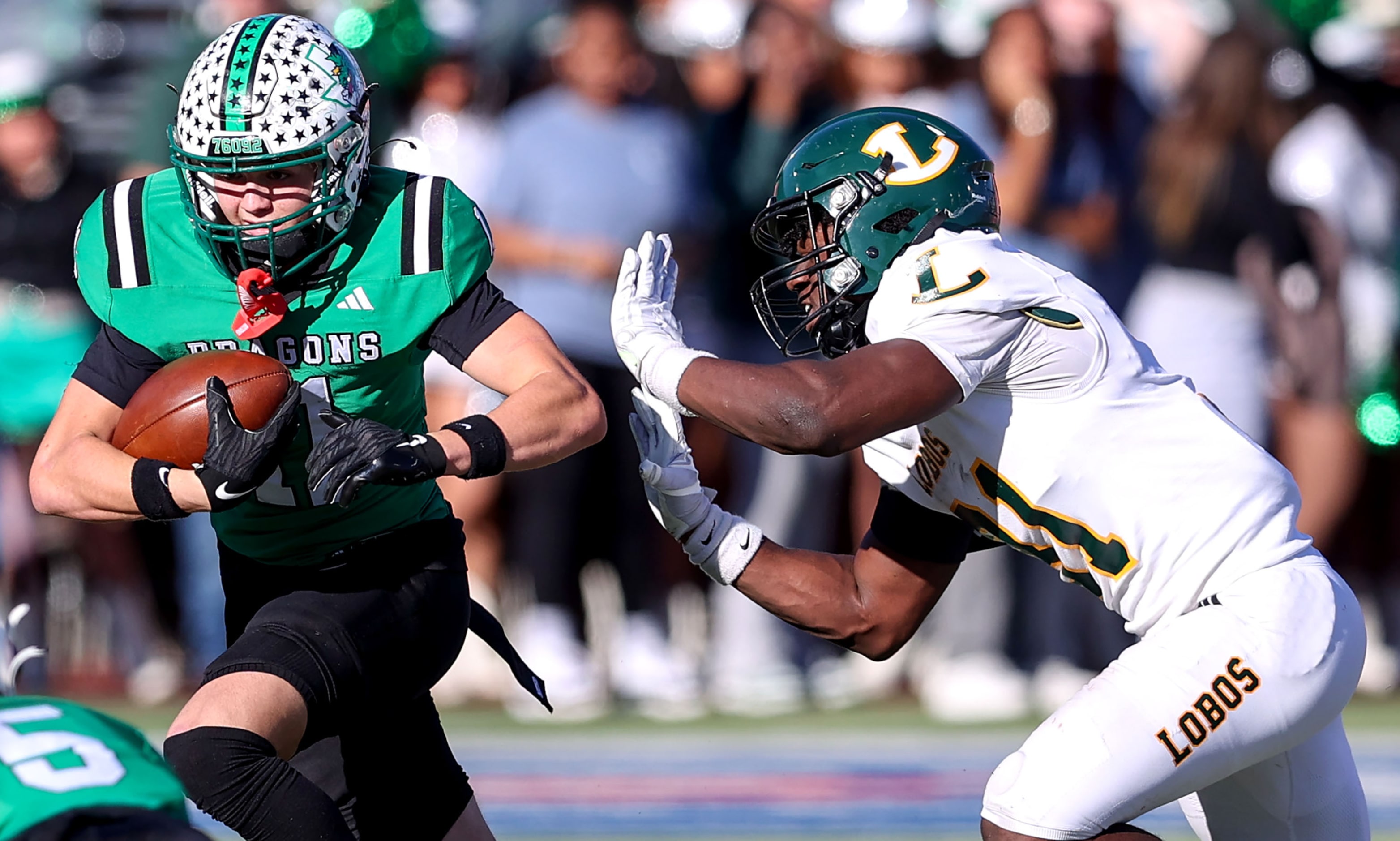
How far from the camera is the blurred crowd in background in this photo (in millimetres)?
7074

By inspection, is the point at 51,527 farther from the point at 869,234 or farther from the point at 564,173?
the point at 869,234

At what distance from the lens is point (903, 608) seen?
374 cm

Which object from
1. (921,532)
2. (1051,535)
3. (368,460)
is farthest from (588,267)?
(368,460)

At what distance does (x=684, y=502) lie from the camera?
3.62 meters

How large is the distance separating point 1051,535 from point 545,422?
2.95 feet

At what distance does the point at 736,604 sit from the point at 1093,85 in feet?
8.06

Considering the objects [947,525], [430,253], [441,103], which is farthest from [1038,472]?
[441,103]

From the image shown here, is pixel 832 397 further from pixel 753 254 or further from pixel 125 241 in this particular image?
pixel 753 254

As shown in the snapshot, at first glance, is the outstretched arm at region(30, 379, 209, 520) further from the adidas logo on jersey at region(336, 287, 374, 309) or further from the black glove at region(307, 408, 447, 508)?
the adidas logo on jersey at region(336, 287, 374, 309)

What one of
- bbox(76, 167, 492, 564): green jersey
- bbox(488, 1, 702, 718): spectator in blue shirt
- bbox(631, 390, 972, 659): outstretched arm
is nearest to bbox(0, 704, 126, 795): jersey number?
bbox(76, 167, 492, 564): green jersey

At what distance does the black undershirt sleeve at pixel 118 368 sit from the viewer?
11.1 ft

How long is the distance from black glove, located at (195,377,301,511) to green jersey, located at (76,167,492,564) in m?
0.31

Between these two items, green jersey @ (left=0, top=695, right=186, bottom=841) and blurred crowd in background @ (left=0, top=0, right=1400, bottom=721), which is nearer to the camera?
green jersey @ (left=0, top=695, right=186, bottom=841)

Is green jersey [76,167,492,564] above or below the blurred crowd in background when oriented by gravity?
above
